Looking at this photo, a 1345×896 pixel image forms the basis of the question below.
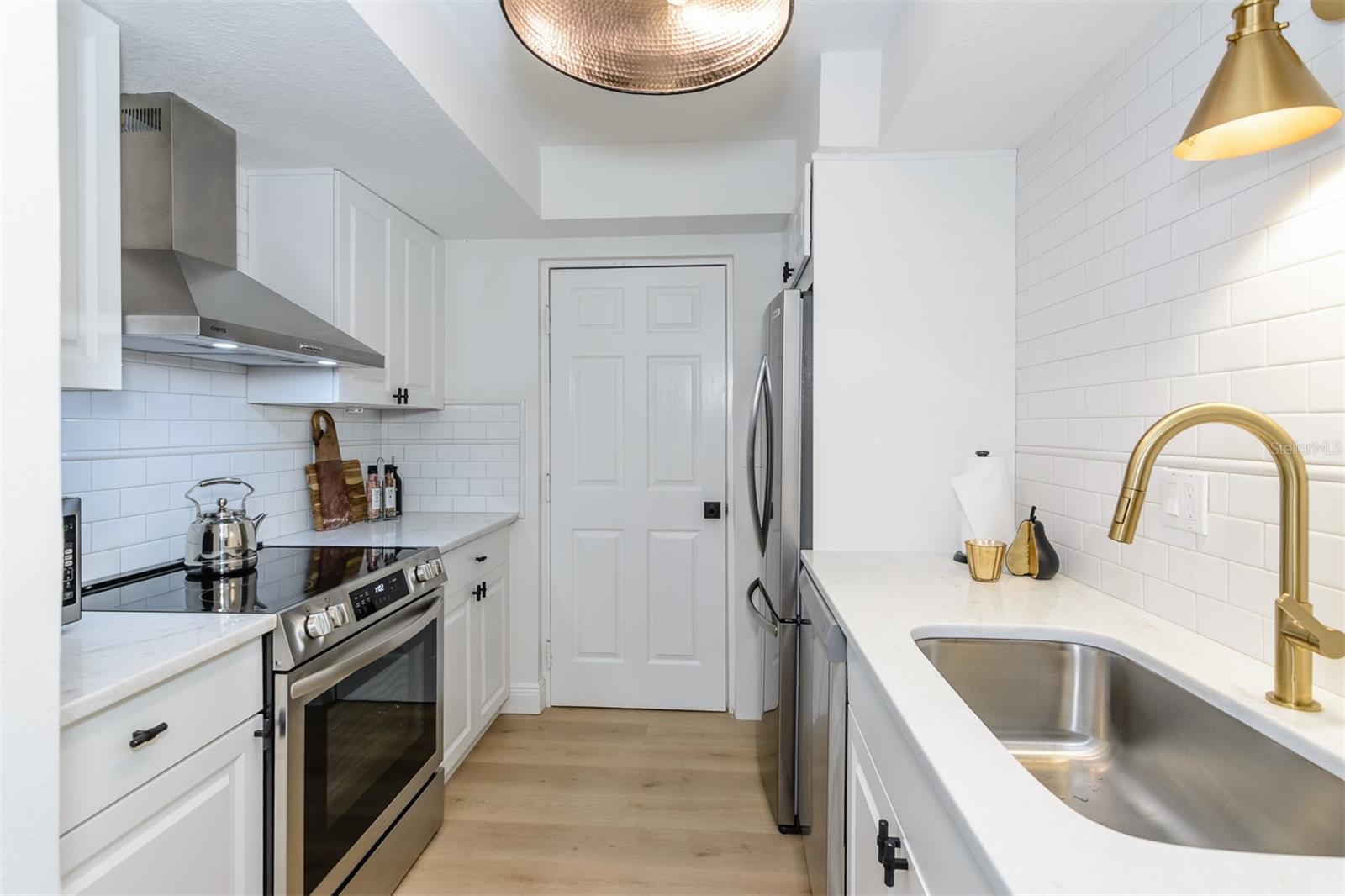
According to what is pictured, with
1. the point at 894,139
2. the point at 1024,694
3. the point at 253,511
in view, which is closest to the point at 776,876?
the point at 1024,694

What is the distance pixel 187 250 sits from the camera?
1.76 metres

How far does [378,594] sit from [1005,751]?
1.56 m

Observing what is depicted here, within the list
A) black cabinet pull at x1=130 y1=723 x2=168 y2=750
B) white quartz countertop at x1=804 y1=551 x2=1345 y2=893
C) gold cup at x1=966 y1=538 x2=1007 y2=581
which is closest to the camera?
white quartz countertop at x1=804 y1=551 x2=1345 y2=893

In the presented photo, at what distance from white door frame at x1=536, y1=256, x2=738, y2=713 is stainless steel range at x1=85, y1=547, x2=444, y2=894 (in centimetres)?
97

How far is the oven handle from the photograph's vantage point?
1.50m

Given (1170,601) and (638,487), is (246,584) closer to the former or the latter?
(638,487)

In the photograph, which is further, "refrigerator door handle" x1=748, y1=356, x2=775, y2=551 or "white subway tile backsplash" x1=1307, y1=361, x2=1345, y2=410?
"refrigerator door handle" x1=748, y1=356, x2=775, y2=551

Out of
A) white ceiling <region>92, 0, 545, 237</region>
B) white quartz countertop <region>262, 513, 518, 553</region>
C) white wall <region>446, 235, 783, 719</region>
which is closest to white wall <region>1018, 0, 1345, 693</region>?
white wall <region>446, 235, 783, 719</region>

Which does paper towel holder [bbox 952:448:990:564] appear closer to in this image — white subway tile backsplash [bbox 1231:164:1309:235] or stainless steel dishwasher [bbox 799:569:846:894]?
stainless steel dishwasher [bbox 799:569:846:894]

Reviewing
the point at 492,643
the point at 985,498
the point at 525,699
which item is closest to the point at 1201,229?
the point at 985,498

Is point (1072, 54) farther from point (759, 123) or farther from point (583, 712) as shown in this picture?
point (583, 712)

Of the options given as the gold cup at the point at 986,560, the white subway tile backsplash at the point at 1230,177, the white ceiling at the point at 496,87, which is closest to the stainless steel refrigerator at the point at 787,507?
the gold cup at the point at 986,560

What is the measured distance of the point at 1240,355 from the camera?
46.4 inches

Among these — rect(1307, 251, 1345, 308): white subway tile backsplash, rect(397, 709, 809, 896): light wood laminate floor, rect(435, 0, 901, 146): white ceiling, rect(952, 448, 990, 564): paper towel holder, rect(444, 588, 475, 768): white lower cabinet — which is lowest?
rect(397, 709, 809, 896): light wood laminate floor
